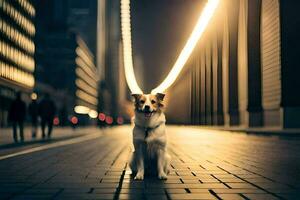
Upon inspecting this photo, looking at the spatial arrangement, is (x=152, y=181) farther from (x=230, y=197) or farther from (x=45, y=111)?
(x=45, y=111)

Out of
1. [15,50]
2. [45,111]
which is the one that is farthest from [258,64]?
[15,50]

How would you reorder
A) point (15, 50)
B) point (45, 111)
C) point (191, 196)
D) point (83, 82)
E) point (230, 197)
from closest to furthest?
point (230, 197)
point (191, 196)
point (45, 111)
point (15, 50)
point (83, 82)

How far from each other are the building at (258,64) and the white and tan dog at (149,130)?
20.0m

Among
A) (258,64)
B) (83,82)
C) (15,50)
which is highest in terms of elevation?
(83,82)

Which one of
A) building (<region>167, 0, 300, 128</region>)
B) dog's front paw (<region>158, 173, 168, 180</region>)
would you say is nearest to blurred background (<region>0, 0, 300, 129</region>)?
building (<region>167, 0, 300, 128</region>)

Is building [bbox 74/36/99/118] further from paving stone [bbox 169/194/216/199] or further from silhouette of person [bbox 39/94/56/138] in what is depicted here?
paving stone [bbox 169/194/216/199]

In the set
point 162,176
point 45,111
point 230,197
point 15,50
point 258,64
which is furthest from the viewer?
point 15,50

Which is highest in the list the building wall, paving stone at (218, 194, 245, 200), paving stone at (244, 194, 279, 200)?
the building wall

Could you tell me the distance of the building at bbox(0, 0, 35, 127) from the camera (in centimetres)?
6159

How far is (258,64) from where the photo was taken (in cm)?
3628

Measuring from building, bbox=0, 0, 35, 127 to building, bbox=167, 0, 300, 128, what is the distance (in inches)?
1009

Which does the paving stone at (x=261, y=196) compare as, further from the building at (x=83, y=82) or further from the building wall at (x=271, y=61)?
the building at (x=83, y=82)

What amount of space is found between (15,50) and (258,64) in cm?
4244

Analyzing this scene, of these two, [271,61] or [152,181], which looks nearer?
[152,181]
